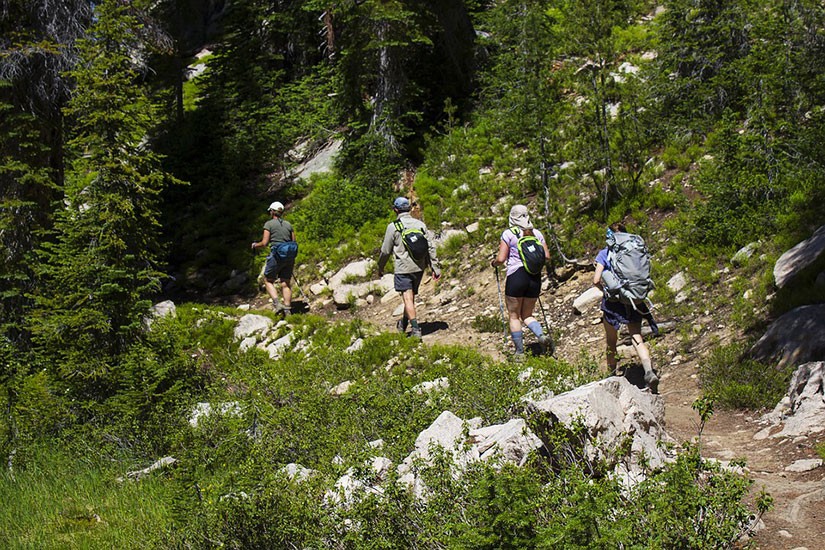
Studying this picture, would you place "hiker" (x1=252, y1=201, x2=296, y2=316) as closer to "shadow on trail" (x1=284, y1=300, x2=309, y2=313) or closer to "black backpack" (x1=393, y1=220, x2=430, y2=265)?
"shadow on trail" (x1=284, y1=300, x2=309, y2=313)

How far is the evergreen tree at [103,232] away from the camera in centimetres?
931

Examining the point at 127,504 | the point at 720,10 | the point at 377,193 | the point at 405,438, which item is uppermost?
the point at 720,10

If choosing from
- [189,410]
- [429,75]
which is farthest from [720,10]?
[189,410]

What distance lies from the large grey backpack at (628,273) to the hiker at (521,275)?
3.81 feet


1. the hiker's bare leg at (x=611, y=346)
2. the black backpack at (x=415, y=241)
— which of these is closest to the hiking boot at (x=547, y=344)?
→ the hiker's bare leg at (x=611, y=346)

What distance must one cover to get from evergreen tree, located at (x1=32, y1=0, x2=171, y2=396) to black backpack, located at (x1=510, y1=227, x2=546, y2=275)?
4.88 metres

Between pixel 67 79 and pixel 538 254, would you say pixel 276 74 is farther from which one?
pixel 538 254

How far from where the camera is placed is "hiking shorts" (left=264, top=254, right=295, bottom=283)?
510 inches

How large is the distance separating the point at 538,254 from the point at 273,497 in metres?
4.90

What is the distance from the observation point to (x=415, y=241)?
10.5 metres

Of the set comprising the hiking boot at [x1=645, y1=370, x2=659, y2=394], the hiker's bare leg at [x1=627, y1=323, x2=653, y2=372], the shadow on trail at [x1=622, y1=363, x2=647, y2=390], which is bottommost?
the shadow on trail at [x1=622, y1=363, x2=647, y2=390]

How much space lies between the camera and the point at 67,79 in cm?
1244

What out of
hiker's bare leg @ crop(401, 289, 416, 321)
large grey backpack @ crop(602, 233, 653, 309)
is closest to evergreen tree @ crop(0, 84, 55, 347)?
hiker's bare leg @ crop(401, 289, 416, 321)

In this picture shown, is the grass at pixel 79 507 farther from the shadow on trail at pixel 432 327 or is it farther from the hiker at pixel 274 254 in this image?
the hiker at pixel 274 254
